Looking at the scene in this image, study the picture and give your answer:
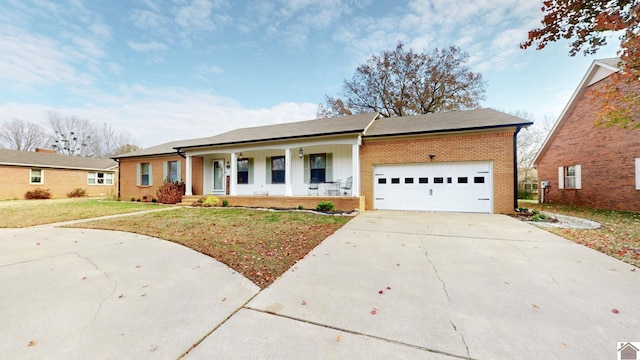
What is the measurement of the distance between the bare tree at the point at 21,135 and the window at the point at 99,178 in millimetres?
20033

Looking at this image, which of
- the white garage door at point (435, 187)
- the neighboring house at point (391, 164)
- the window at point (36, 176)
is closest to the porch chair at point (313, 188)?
the neighboring house at point (391, 164)

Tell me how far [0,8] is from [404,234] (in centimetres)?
1438

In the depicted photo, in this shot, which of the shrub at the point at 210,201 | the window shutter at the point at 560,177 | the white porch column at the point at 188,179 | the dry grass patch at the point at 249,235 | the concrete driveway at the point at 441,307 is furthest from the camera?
the window shutter at the point at 560,177

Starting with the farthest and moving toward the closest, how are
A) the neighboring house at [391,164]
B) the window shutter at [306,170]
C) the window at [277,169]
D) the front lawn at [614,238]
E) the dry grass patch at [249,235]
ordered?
the window at [277,169]
the window shutter at [306,170]
the neighboring house at [391,164]
the front lawn at [614,238]
the dry grass patch at [249,235]

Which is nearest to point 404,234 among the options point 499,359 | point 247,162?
point 499,359

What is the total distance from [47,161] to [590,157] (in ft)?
125

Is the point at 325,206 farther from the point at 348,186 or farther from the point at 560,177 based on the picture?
the point at 560,177

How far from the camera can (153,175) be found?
15609 mm

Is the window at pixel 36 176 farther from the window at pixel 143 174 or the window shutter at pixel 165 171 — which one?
the window shutter at pixel 165 171

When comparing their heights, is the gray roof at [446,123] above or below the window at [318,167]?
above

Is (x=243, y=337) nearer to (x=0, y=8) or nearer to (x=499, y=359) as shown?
(x=499, y=359)

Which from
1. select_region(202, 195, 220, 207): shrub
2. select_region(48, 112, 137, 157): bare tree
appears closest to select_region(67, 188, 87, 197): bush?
select_region(48, 112, 137, 157): bare tree

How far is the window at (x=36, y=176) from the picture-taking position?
19.4 m

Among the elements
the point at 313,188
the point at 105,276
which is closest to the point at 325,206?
the point at 313,188
